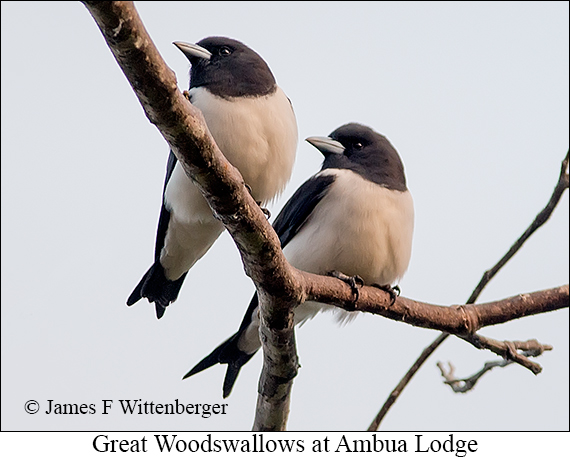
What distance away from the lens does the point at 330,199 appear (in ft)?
17.5

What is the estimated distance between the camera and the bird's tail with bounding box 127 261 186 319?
5.93 m

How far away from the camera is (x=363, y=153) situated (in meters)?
5.79

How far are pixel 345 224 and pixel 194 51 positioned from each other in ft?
5.57

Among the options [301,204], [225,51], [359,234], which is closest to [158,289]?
[301,204]

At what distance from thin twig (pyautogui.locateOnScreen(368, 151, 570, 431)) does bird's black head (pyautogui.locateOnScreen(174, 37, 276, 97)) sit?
6.58 ft

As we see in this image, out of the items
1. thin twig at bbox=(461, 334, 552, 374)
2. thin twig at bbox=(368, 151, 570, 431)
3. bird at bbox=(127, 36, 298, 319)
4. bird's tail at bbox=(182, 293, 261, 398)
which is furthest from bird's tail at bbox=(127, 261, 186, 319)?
thin twig at bbox=(461, 334, 552, 374)

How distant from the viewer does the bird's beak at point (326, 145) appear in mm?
5848

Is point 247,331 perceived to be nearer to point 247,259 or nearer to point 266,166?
point 266,166

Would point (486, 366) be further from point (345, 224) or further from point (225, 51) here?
point (225, 51)

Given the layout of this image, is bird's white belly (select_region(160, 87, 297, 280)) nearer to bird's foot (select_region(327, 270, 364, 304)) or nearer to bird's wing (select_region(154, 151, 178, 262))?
bird's wing (select_region(154, 151, 178, 262))

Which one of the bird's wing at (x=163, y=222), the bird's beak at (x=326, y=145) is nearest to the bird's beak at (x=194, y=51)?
the bird's wing at (x=163, y=222)

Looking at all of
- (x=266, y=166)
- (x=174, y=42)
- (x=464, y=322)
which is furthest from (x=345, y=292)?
(x=174, y=42)

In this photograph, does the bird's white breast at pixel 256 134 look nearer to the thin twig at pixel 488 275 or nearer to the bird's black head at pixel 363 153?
Result: the bird's black head at pixel 363 153
